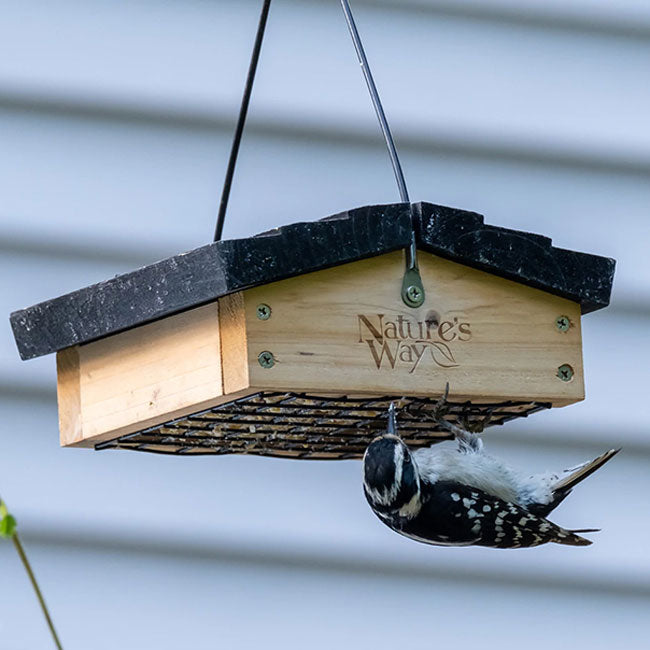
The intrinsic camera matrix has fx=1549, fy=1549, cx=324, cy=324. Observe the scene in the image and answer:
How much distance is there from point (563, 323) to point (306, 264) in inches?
17.8

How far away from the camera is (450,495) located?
239 centimetres

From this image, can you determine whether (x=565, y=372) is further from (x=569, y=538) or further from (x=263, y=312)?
(x=263, y=312)

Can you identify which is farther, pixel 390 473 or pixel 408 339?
pixel 390 473

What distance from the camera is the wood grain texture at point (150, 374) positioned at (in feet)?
7.12

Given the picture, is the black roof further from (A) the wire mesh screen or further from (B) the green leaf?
(B) the green leaf

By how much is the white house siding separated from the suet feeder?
2.50 feet

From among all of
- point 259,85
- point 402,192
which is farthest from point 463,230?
point 259,85

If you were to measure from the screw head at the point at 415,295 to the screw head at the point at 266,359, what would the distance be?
0.23m

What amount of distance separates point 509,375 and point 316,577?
116 centimetres

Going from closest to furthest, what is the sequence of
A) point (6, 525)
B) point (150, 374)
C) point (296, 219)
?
1. point (6, 525)
2. point (150, 374)
3. point (296, 219)

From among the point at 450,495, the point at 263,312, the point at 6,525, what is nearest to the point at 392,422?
the point at 450,495

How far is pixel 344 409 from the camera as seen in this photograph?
230 cm

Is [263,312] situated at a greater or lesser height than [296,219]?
lesser

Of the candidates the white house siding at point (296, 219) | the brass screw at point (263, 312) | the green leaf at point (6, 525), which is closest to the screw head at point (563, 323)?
the brass screw at point (263, 312)
